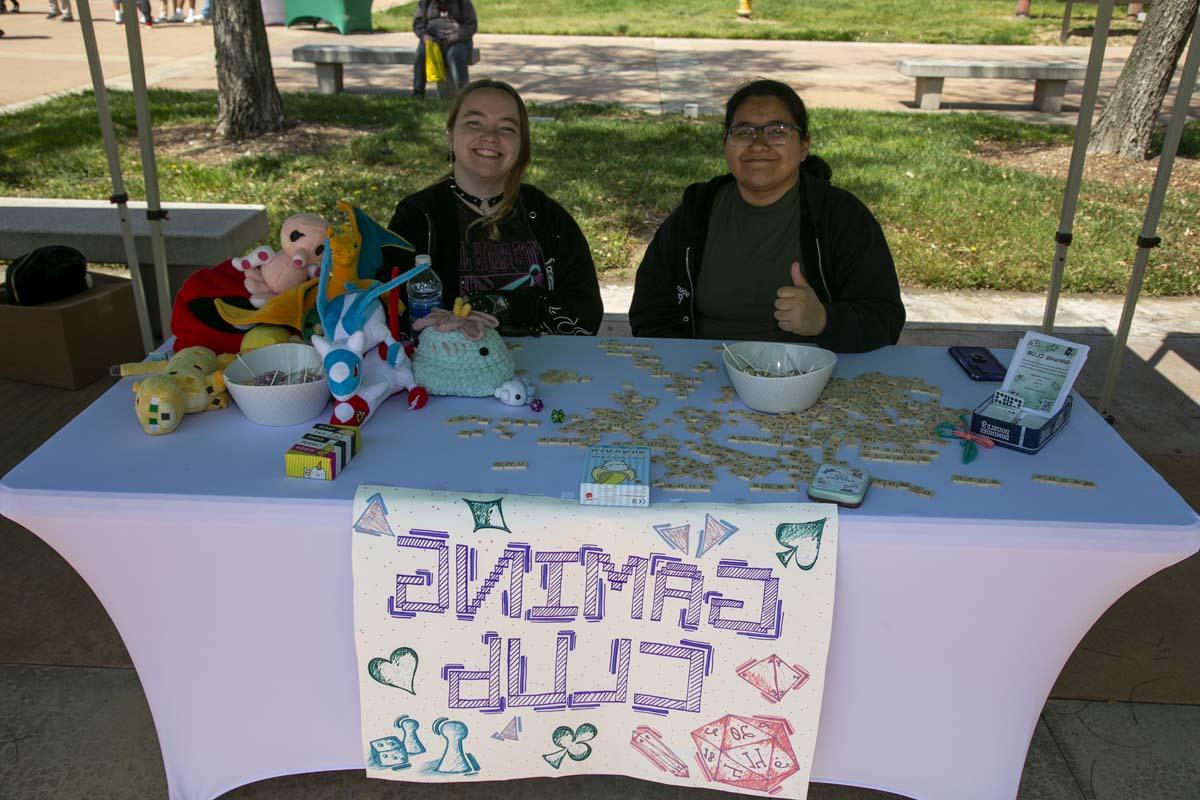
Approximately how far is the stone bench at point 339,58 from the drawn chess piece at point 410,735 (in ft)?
27.6

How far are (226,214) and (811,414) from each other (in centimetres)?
353

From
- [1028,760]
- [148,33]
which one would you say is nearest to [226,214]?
[1028,760]

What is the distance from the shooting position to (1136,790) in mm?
2123

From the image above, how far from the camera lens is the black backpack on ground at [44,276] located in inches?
148

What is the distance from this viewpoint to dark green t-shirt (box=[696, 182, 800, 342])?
8.84 feet

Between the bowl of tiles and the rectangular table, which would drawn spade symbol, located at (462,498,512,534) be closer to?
the rectangular table

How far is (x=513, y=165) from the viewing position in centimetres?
274

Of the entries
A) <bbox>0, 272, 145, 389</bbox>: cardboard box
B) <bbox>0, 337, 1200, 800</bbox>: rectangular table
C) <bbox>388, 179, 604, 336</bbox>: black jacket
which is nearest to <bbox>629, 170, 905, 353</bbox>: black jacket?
<bbox>388, 179, 604, 336</bbox>: black jacket

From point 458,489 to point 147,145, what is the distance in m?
2.20

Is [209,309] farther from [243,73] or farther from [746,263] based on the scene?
[243,73]

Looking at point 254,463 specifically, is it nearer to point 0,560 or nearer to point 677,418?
point 677,418

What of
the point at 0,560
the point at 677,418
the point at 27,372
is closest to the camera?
the point at 677,418

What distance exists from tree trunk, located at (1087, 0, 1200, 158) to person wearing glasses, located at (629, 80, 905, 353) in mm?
5436

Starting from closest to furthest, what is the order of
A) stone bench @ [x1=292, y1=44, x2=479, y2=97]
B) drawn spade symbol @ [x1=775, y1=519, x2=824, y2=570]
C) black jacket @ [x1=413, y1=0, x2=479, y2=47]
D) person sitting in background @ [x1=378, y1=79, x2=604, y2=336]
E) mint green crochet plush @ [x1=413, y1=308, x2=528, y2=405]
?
drawn spade symbol @ [x1=775, y1=519, x2=824, y2=570] < mint green crochet plush @ [x1=413, y1=308, x2=528, y2=405] < person sitting in background @ [x1=378, y1=79, x2=604, y2=336] < black jacket @ [x1=413, y1=0, x2=479, y2=47] < stone bench @ [x1=292, y1=44, x2=479, y2=97]
